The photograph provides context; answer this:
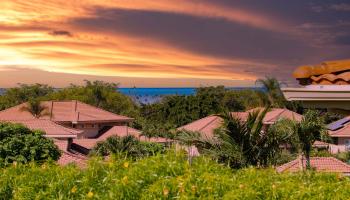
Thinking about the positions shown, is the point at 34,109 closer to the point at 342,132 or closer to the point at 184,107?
the point at 184,107

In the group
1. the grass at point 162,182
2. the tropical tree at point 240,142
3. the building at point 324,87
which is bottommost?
the tropical tree at point 240,142

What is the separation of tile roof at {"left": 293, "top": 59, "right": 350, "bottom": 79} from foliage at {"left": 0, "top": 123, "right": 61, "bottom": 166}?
100.0 ft

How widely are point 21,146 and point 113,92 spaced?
58714 millimetres

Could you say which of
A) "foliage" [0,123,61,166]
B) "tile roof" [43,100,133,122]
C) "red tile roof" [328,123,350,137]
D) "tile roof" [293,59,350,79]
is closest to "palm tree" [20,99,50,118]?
"tile roof" [43,100,133,122]

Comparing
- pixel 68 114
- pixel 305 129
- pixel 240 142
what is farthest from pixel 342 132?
pixel 240 142

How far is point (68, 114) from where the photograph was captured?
223 ft

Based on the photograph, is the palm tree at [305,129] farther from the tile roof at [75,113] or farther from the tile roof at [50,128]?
the tile roof at [75,113]

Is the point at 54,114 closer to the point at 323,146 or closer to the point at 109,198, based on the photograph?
the point at 323,146

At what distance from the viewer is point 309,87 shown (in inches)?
165

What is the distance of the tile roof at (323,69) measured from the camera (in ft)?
14.5

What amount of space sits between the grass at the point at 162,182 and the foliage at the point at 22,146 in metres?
27.1

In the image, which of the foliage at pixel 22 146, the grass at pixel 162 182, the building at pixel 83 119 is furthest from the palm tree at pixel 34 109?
the grass at pixel 162 182

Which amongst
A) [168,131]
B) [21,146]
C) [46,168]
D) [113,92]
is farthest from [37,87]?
[46,168]

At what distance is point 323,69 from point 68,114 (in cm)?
6510
